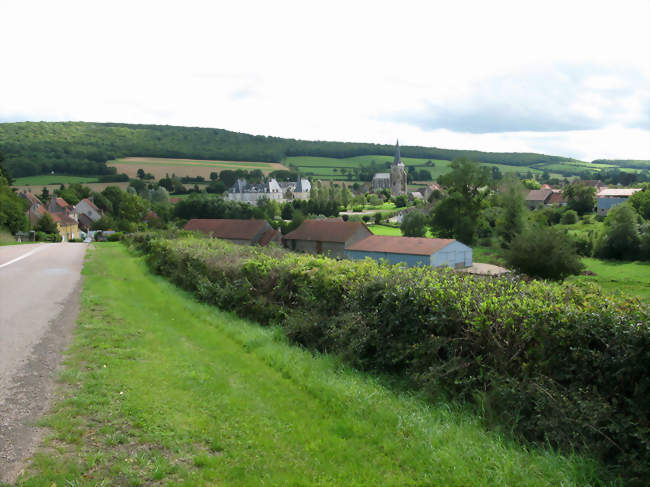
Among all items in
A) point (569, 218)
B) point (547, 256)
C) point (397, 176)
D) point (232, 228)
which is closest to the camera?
point (547, 256)

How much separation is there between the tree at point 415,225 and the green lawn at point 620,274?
89.8ft

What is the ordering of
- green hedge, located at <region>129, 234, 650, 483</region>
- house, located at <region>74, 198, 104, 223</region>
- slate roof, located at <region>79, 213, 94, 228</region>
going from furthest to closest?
house, located at <region>74, 198, 104, 223</region>, slate roof, located at <region>79, 213, 94, 228</region>, green hedge, located at <region>129, 234, 650, 483</region>

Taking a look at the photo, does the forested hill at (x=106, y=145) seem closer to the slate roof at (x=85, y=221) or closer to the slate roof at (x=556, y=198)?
the slate roof at (x=85, y=221)

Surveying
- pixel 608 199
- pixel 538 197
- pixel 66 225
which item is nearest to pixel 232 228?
pixel 66 225

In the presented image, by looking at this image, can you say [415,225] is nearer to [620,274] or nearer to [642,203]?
[620,274]

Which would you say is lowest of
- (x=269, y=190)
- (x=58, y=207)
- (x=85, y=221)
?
(x=85, y=221)

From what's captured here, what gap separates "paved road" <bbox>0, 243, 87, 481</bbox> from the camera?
4387mm

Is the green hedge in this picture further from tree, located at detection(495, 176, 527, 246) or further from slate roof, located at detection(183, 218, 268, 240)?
tree, located at detection(495, 176, 527, 246)

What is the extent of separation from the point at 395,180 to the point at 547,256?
5636 inches

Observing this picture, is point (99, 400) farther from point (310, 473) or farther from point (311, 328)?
point (311, 328)

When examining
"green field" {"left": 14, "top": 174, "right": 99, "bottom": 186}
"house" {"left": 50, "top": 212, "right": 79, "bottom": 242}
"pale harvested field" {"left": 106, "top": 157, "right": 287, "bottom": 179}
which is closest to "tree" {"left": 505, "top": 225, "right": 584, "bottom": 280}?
"house" {"left": 50, "top": 212, "right": 79, "bottom": 242}

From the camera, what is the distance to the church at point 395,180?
18350 centimetres

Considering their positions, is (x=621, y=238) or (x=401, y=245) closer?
(x=401, y=245)

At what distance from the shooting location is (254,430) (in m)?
5.01
